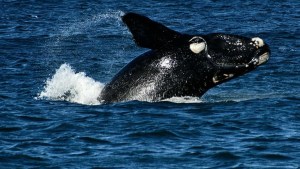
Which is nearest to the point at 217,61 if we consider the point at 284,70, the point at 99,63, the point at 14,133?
the point at 14,133

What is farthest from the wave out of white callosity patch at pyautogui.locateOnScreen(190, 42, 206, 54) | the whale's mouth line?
white callosity patch at pyautogui.locateOnScreen(190, 42, 206, 54)

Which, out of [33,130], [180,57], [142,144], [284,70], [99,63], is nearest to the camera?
[142,144]

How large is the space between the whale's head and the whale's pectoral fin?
1188 mm

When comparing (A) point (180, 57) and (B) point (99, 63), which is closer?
(A) point (180, 57)

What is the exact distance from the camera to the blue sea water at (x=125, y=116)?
69.3 ft

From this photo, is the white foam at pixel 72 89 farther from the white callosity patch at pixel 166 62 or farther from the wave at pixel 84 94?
the white callosity patch at pixel 166 62

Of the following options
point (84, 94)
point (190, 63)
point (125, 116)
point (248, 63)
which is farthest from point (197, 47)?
point (84, 94)

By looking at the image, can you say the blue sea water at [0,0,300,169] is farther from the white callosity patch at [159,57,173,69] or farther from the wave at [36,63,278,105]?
the white callosity patch at [159,57,173,69]

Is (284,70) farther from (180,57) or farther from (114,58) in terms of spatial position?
(180,57)

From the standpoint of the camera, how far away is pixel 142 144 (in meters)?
22.2

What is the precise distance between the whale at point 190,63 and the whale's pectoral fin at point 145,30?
0.49ft

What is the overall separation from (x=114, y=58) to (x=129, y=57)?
0.76 m

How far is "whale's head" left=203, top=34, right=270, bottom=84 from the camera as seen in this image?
25.7 meters

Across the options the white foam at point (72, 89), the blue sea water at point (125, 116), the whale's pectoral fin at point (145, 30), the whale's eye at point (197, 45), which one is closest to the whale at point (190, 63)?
the whale's eye at point (197, 45)
